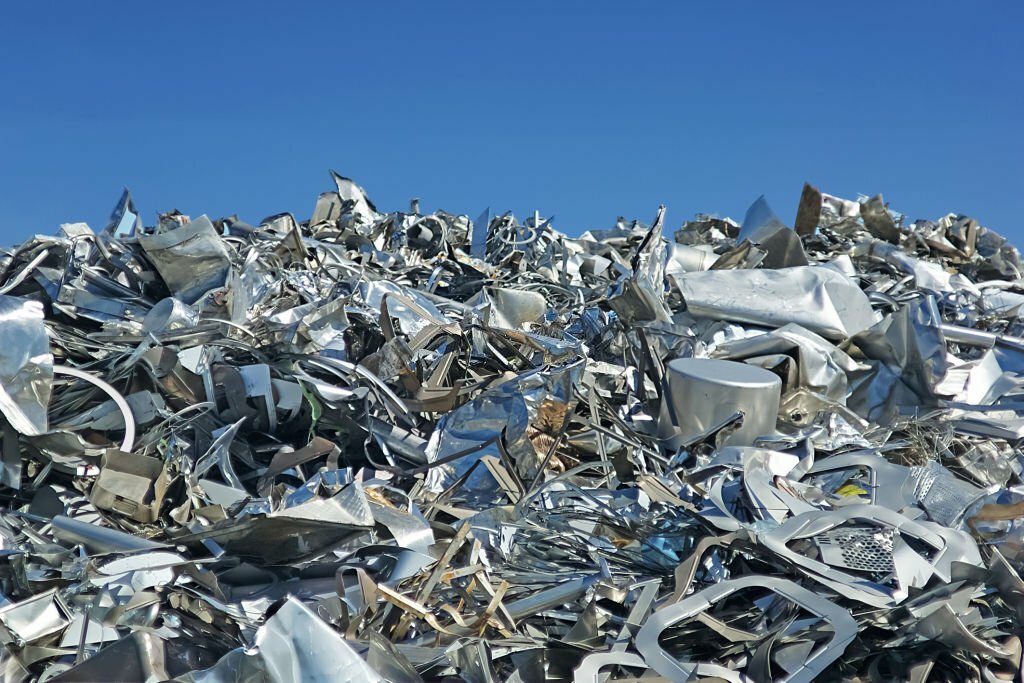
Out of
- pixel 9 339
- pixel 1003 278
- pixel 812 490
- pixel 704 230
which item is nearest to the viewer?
pixel 812 490

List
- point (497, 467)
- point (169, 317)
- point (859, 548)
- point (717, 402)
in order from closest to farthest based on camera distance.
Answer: point (859, 548), point (497, 467), point (717, 402), point (169, 317)

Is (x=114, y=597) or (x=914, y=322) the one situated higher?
(x=914, y=322)

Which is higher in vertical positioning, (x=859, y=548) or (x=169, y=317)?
(x=169, y=317)

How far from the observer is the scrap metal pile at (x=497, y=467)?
2703 millimetres

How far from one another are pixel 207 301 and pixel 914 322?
10.9ft

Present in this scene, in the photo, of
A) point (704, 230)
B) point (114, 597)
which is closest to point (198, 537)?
point (114, 597)

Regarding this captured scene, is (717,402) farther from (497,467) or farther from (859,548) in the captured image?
(859,548)

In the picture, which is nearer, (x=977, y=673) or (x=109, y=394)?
(x=977, y=673)

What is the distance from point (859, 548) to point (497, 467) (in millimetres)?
1296

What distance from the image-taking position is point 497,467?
3660 mm

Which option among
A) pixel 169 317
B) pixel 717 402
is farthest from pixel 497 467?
pixel 169 317

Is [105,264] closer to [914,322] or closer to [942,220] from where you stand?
[914,322]

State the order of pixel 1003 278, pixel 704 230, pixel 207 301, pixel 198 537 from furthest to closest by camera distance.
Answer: pixel 704 230 → pixel 1003 278 → pixel 207 301 → pixel 198 537

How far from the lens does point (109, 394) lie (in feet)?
12.9
